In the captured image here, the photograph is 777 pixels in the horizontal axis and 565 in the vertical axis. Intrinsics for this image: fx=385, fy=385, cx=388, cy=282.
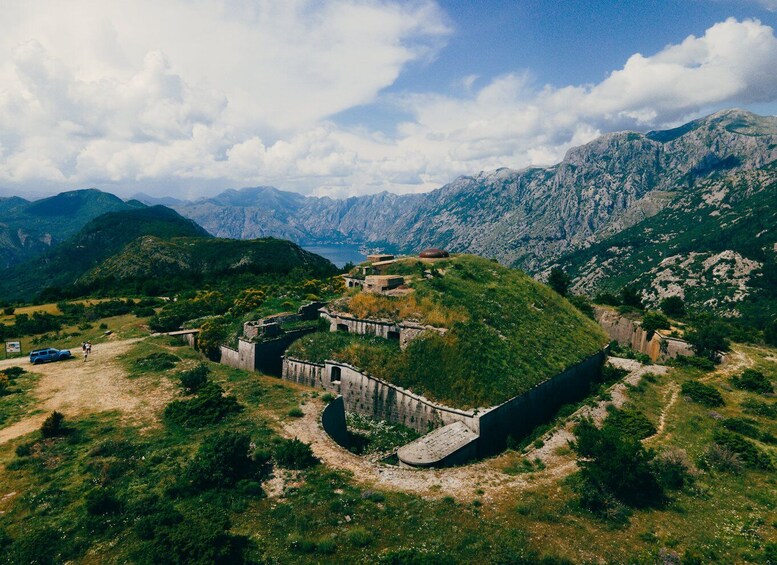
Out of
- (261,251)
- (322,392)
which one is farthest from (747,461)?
(261,251)

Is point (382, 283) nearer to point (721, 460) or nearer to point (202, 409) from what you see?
point (202, 409)

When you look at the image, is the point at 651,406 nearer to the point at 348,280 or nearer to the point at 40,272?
the point at 348,280

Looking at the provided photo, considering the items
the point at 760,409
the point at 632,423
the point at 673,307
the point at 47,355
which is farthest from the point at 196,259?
the point at 760,409

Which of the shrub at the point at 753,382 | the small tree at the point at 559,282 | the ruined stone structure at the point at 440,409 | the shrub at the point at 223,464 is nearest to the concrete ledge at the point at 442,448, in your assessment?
the ruined stone structure at the point at 440,409

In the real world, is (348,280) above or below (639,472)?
above

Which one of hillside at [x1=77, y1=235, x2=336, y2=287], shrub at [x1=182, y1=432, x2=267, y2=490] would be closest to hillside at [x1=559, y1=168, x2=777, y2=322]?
hillside at [x1=77, y1=235, x2=336, y2=287]
